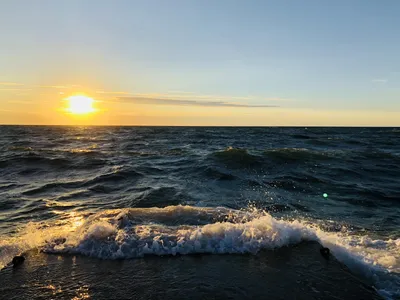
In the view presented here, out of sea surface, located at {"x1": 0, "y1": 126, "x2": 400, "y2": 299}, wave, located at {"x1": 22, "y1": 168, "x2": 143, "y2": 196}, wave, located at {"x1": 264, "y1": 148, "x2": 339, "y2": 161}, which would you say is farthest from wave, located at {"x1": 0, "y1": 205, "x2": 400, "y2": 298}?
wave, located at {"x1": 264, "y1": 148, "x2": 339, "y2": 161}

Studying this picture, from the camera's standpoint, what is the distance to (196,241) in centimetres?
599

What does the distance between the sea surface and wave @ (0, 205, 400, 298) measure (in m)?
0.02

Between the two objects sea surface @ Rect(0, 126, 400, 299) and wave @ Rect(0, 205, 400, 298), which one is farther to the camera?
sea surface @ Rect(0, 126, 400, 299)

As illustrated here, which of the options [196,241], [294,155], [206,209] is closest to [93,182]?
[206,209]

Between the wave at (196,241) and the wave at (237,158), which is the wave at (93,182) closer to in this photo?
the wave at (196,241)

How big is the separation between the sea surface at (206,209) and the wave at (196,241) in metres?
0.02

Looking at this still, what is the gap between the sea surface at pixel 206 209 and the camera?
591 cm

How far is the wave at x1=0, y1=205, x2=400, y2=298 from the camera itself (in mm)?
5605

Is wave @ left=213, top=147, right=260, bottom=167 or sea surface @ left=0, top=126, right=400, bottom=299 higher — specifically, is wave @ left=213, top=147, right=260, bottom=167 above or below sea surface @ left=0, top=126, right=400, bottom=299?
above

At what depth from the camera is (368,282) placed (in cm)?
487

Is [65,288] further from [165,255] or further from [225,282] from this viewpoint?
[225,282]

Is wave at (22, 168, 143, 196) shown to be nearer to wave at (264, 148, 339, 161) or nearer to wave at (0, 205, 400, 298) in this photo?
wave at (0, 205, 400, 298)

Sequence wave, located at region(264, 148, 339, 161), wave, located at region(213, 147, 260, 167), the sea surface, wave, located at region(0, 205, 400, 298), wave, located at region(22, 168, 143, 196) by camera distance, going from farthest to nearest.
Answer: wave, located at region(264, 148, 339, 161), wave, located at region(213, 147, 260, 167), wave, located at region(22, 168, 143, 196), the sea surface, wave, located at region(0, 205, 400, 298)

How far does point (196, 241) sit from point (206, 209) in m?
2.58
